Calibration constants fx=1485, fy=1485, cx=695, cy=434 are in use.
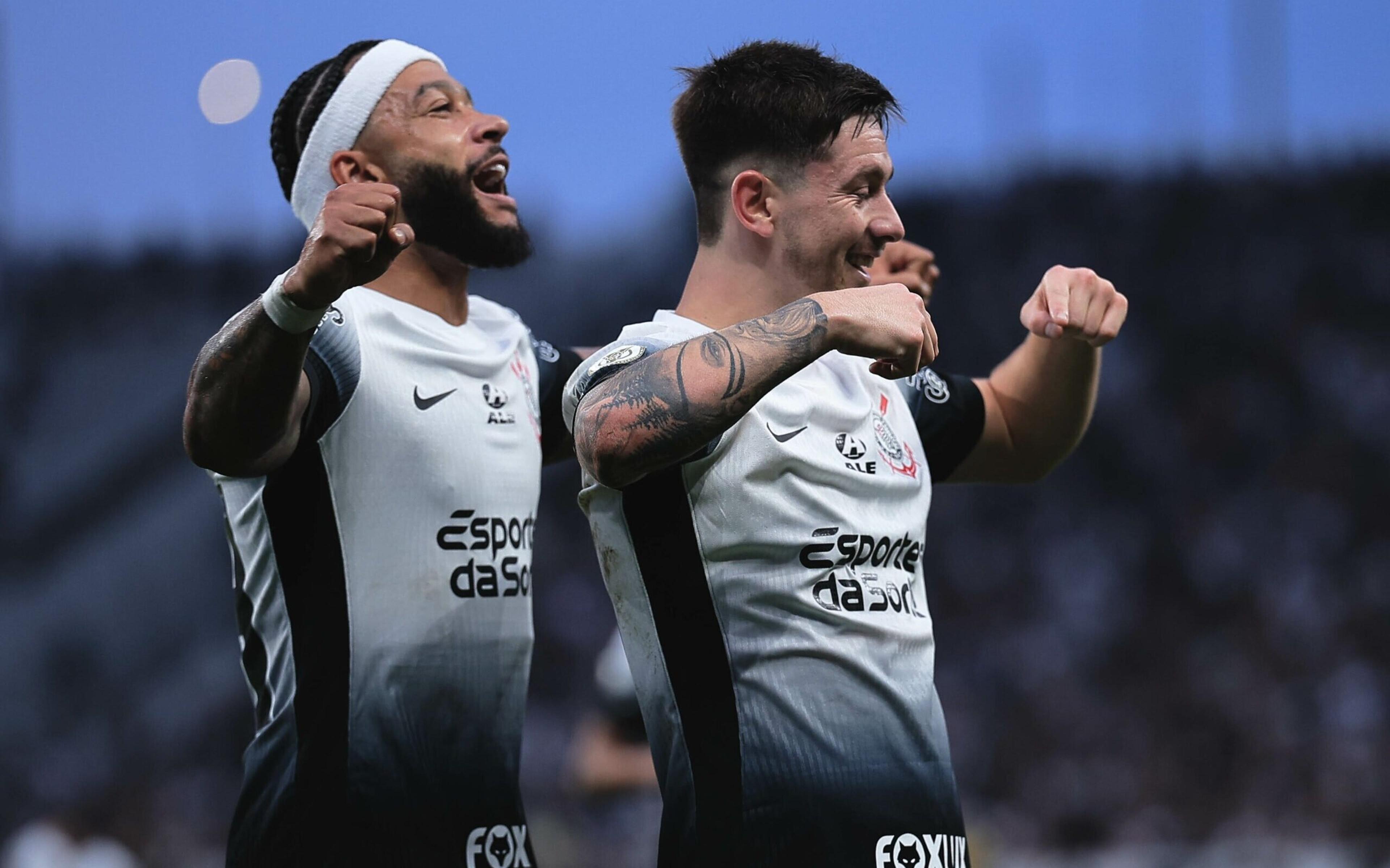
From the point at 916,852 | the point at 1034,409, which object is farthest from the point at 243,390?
the point at 1034,409

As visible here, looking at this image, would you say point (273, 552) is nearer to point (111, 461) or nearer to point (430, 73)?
point (430, 73)

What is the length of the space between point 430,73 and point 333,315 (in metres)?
0.84

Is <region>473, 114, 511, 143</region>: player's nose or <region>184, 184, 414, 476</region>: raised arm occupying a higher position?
<region>473, 114, 511, 143</region>: player's nose

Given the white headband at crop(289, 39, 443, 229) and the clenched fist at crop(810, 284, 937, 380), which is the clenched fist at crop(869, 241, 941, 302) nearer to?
the clenched fist at crop(810, 284, 937, 380)

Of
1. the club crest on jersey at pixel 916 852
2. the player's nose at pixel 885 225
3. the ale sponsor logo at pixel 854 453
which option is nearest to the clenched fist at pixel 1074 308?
the player's nose at pixel 885 225

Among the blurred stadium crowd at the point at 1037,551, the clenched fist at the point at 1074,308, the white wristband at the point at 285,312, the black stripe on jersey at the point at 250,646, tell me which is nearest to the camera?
the white wristband at the point at 285,312

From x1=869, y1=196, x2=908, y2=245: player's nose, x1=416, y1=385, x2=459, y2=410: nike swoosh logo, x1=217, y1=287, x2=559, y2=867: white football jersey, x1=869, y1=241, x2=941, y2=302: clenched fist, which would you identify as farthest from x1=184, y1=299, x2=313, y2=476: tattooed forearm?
x1=869, y1=241, x2=941, y2=302: clenched fist

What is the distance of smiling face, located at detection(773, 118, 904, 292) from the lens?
292 centimetres

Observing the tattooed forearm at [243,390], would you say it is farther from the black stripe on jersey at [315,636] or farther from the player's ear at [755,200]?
the player's ear at [755,200]

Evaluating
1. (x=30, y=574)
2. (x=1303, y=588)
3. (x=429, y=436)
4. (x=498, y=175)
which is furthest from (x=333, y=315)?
(x=30, y=574)

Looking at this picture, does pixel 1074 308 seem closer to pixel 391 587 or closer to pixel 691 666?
pixel 691 666

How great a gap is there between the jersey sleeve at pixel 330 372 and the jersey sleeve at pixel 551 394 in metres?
0.59

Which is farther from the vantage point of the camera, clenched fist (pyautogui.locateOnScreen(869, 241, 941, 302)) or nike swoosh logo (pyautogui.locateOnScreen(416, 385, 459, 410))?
clenched fist (pyautogui.locateOnScreen(869, 241, 941, 302))

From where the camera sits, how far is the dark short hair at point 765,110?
292 centimetres
